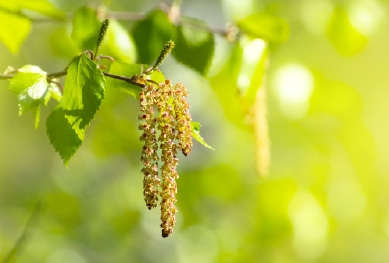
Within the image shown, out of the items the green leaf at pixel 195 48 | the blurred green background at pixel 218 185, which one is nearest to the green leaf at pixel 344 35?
the blurred green background at pixel 218 185

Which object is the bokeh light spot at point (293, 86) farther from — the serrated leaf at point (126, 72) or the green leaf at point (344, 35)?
the serrated leaf at point (126, 72)

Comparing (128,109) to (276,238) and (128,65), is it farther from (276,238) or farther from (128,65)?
(128,65)

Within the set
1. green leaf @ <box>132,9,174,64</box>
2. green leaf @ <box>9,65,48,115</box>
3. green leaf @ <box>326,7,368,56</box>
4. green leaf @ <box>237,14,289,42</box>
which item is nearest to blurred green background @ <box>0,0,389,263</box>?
green leaf @ <box>326,7,368,56</box>

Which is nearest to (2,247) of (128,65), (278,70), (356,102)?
(278,70)

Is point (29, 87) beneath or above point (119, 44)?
beneath

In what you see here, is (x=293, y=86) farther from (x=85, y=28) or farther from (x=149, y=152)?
(x=149, y=152)

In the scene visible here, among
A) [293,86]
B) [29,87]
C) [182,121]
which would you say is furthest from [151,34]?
[293,86]
